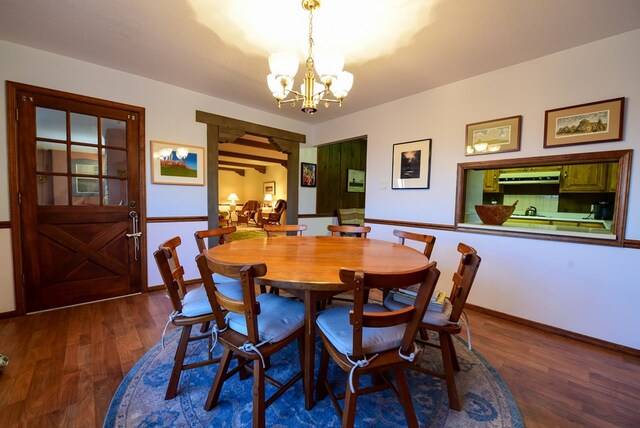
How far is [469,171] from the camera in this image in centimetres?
290

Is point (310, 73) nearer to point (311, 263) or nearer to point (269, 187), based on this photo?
point (311, 263)

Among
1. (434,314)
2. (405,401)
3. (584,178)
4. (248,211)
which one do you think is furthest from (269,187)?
(405,401)

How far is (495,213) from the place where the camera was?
2674 millimetres

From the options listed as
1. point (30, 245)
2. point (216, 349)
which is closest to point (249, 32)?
point (216, 349)

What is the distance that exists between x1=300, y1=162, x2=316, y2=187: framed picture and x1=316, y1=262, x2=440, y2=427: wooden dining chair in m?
3.42

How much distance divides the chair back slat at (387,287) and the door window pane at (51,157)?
319 centimetres

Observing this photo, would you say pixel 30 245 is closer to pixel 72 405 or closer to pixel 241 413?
pixel 72 405

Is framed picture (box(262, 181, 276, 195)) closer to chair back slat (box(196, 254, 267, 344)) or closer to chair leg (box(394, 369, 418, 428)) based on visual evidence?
chair back slat (box(196, 254, 267, 344))

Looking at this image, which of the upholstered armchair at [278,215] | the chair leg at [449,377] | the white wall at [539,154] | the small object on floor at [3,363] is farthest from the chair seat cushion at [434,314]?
the upholstered armchair at [278,215]

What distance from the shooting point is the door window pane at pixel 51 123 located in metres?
2.48

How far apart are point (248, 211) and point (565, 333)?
10.2m

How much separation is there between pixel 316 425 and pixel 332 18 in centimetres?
253

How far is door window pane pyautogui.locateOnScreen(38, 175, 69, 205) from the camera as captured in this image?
251 centimetres

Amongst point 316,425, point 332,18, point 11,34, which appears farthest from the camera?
point 11,34
